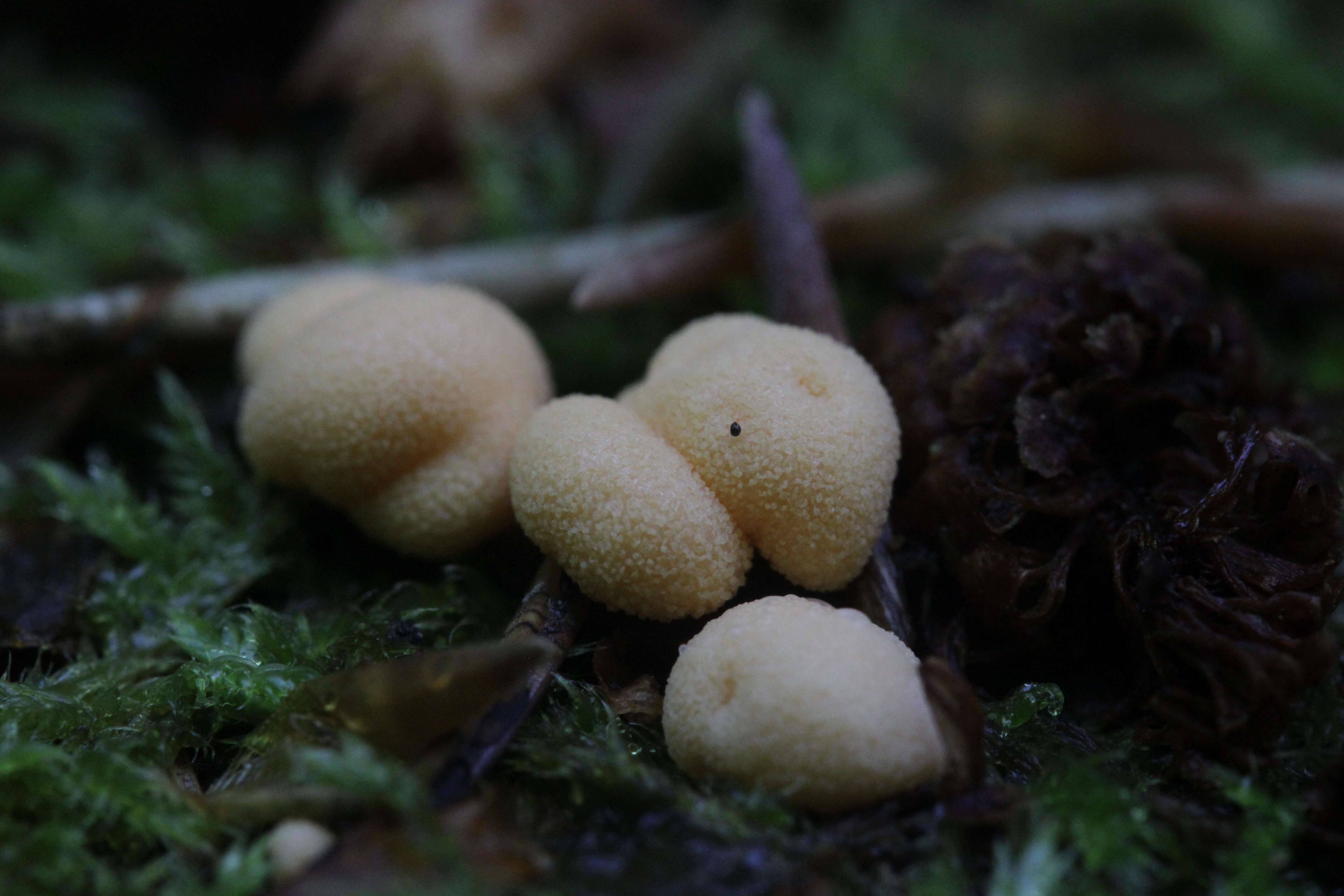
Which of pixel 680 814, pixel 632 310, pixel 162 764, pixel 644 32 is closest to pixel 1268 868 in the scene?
pixel 680 814

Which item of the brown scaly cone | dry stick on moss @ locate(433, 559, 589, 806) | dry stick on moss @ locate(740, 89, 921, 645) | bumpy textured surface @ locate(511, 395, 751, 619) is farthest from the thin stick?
dry stick on moss @ locate(433, 559, 589, 806)

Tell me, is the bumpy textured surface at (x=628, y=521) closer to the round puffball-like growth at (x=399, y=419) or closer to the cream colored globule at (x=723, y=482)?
the cream colored globule at (x=723, y=482)

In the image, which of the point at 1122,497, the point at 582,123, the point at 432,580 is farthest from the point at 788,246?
the point at 582,123

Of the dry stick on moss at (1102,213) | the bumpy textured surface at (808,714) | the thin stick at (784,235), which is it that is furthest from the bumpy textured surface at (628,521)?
the dry stick on moss at (1102,213)

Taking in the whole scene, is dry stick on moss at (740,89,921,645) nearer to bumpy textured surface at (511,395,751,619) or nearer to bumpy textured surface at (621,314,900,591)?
bumpy textured surface at (621,314,900,591)

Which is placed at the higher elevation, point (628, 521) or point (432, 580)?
point (628, 521)

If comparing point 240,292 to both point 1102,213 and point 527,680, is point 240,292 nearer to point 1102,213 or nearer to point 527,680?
point 527,680
